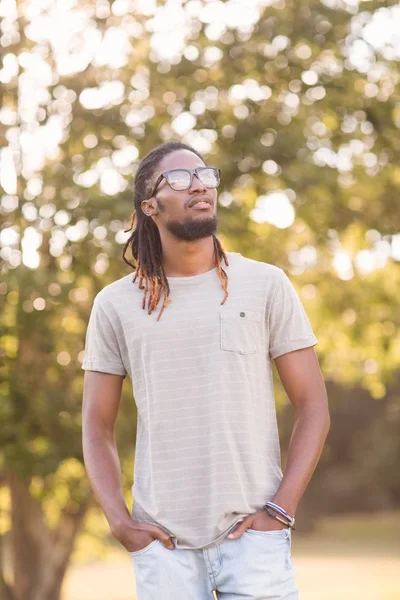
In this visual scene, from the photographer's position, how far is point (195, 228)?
3.45m

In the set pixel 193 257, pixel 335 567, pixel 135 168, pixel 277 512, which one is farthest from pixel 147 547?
pixel 335 567

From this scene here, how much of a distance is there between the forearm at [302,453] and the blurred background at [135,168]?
649 centimetres

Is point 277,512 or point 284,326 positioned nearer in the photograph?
point 277,512

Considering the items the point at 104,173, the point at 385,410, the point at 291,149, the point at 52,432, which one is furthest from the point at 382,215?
the point at 385,410

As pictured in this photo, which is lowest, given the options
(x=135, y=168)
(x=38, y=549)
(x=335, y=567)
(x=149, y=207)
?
(x=335, y=567)

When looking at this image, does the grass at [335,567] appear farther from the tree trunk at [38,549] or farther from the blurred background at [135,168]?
the blurred background at [135,168]

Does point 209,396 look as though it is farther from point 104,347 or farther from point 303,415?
point 104,347

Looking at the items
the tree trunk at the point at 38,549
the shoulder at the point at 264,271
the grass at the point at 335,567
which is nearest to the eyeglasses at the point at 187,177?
the shoulder at the point at 264,271

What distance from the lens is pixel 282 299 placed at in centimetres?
340

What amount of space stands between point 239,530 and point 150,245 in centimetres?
105

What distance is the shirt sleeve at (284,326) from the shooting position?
11.1ft

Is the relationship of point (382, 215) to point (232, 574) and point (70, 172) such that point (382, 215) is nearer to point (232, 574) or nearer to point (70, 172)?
point (70, 172)

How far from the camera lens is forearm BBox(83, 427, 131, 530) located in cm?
344

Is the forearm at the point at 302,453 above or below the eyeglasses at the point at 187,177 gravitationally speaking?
below
